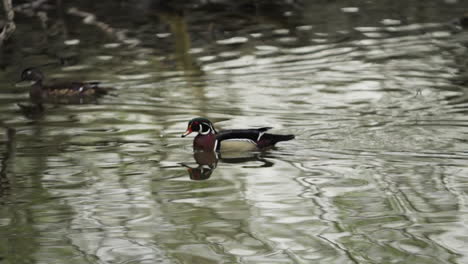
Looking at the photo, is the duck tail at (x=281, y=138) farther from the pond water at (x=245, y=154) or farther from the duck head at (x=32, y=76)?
the duck head at (x=32, y=76)

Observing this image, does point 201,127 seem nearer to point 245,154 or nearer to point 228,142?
point 228,142

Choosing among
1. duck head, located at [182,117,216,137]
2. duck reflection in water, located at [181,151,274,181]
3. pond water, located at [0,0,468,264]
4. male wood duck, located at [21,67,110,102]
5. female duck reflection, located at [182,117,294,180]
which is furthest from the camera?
male wood duck, located at [21,67,110,102]

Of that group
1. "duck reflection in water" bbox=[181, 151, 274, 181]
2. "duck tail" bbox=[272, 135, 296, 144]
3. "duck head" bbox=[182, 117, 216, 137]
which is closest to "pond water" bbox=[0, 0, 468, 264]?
"duck reflection in water" bbox=[181, 151, 274, 181]

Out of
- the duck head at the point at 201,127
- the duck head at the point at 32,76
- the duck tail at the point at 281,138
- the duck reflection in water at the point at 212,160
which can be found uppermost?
the duck head at the point at 32,76

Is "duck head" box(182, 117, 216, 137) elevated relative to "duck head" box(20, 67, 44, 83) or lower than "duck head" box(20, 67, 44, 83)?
lower

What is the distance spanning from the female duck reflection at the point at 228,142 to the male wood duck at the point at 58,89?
324cm

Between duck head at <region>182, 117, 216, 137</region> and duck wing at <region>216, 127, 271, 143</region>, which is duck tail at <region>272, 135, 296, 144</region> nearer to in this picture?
duck wing at <region>216, 127, 271, 143</region>

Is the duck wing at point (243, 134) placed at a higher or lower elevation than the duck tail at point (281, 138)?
higher

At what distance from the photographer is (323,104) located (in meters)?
13.9

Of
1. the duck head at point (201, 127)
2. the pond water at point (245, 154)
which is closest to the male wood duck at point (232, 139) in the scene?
the duck head at point (201, 127)

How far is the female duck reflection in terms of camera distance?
11.6 metres

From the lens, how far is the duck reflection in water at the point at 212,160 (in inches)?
435

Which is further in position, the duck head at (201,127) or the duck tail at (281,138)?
the duck head at (201,127)

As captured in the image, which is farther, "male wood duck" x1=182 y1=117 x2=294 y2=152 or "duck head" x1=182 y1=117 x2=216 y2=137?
"duck head" x1=182 y1=117 x2=216 y2=137
